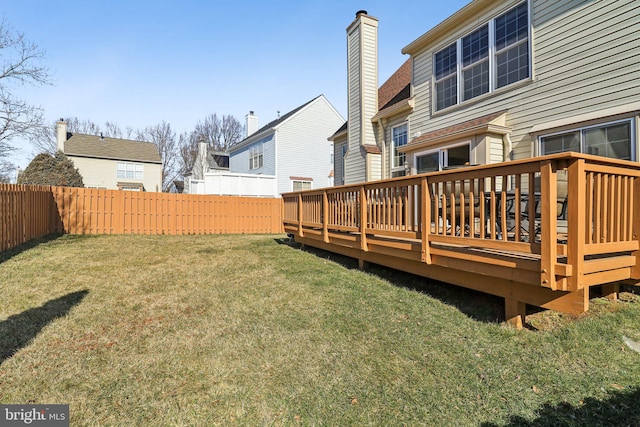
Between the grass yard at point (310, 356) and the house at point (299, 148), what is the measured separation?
617 inches

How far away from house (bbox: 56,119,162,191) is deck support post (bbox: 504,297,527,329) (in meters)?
30.6

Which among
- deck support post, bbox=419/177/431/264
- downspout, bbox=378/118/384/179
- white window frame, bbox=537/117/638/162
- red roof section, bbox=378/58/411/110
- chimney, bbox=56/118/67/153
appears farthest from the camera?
chimney, bbox=56/118/67/153

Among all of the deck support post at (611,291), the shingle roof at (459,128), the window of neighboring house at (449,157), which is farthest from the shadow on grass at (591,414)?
the window of neighboring house at (449,157)

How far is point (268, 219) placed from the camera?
14.2m

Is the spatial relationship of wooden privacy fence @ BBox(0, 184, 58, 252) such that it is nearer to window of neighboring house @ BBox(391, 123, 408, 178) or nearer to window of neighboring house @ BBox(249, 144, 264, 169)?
window of neighboring house @ BBox(391, 123, 408, 178)

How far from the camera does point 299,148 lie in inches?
819

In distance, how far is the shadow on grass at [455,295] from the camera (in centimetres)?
363

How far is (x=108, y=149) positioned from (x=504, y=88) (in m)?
30.8

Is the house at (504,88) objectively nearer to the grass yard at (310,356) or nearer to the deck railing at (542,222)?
the deck railing at (542,222)

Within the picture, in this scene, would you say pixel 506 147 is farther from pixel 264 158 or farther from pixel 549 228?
pixel 264 158

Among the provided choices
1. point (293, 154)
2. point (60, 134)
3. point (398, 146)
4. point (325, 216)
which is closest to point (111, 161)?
point (60, 134)

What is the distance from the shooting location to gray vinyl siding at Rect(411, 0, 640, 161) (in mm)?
4762

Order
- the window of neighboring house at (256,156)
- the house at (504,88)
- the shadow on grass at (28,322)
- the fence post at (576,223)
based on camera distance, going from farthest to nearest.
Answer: the window of neighboring house at (256,156) < the house at (504,88) < the shadow on grass at (28,322) < the fence post at (576,223)

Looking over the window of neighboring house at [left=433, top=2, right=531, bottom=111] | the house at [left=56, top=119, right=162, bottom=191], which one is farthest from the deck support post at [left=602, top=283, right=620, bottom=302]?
the house at [left=56, top=119, right=162, bottom=191]
